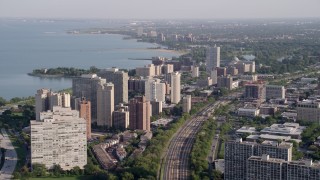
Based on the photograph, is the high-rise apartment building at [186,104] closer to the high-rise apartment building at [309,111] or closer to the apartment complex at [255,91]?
the apartment complex at [255,91]

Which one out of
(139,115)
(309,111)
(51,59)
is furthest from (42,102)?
(51,59)

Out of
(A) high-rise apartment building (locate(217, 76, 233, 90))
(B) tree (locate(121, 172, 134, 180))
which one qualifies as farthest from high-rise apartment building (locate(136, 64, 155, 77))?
(B) tree (locate(121, 172, 134, 180))

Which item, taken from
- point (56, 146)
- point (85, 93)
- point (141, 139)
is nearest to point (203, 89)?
point (85, 93)

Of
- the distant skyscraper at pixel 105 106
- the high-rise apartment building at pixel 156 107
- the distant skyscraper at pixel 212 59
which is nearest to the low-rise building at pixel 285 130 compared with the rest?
the high-rise apartment building at pixel 156 107

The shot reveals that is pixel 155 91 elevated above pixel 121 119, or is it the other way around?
pixel 155 91

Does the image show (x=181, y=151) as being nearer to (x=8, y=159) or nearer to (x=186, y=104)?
(x=8, y=159)
